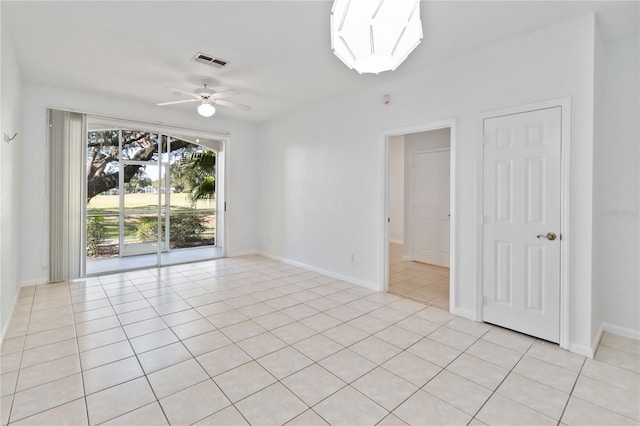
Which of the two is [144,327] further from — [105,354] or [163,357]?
[163,357]

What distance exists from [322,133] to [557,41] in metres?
3.22

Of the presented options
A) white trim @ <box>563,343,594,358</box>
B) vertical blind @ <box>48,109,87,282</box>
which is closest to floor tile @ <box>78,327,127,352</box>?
vertical blind @ <box>48,109,87,282</box>

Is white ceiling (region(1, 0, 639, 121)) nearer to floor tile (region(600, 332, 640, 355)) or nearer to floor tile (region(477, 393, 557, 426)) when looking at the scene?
floor tile (region(600, 332, 640, 355))

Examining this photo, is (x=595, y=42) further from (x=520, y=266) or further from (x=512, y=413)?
(x=512, y=413)

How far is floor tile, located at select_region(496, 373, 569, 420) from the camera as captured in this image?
1.92m

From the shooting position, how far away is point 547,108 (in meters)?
2.77

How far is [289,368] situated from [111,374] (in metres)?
1.32

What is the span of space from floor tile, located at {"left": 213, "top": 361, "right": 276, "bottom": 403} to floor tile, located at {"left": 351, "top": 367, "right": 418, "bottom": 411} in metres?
0.66

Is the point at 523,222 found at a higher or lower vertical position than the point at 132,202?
lower

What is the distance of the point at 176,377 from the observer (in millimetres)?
2209

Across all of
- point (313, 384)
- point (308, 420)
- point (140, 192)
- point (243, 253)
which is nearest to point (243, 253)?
point (243, 253)

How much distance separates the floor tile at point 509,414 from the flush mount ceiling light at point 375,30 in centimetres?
209

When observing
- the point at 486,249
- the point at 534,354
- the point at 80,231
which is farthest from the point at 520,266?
the point at 80,231

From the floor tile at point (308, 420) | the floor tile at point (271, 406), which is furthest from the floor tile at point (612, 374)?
the floor tile at point (271, 406)
